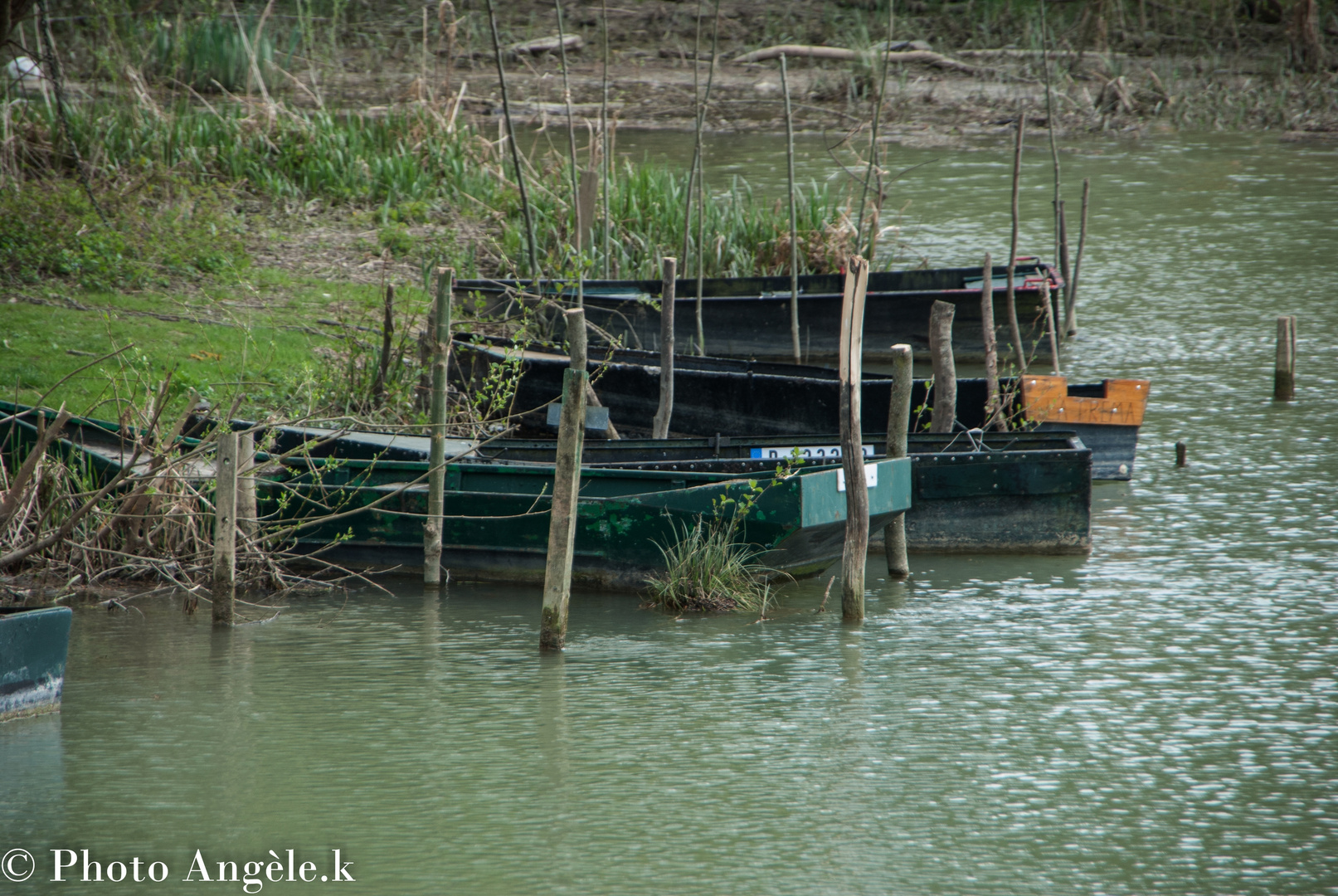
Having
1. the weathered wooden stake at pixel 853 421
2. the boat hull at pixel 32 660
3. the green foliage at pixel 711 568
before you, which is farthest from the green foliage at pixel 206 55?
the boat hull at pixel 32 660

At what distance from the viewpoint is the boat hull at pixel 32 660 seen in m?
6.71

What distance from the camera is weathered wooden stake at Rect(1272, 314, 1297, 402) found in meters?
13.0

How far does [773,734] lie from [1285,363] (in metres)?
8.07

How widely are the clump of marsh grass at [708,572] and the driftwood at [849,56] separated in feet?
72.0

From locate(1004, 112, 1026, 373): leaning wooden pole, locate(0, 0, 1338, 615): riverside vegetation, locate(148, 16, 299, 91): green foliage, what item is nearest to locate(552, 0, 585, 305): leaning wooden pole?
locate(0, 0, 1338, 615): riverside vegetation

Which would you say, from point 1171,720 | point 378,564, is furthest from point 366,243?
point 1171,720

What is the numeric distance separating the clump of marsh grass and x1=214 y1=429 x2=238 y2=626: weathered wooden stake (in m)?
2.50

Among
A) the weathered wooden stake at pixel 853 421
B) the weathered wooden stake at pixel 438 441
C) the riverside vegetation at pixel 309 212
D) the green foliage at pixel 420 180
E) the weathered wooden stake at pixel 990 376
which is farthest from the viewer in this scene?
the green foliage at pixel 420 180

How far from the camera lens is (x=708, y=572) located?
902 cm

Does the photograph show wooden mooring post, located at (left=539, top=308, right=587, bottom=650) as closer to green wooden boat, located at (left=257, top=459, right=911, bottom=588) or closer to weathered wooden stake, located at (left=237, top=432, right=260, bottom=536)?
green wooden boat, located at (left=257, top=459, right=911, bottom=588)

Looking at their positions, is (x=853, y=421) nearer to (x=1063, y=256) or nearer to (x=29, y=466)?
(x=29, y=466)

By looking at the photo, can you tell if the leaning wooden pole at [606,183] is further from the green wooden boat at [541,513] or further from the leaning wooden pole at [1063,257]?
the green wooden boat at [541,513]

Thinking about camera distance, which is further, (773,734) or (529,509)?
(529,509)

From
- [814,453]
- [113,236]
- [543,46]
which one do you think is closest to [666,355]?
[814,453]
